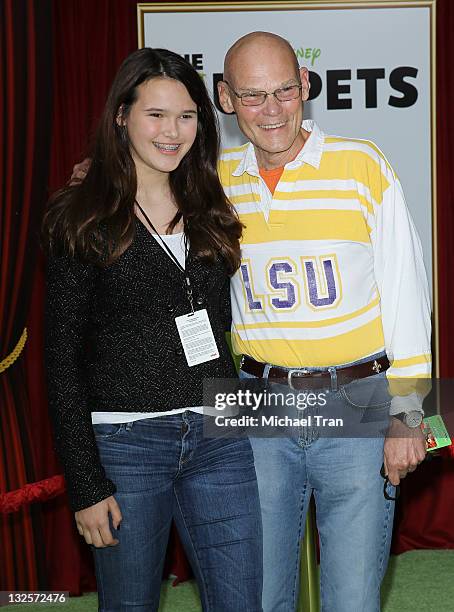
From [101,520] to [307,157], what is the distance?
1013 mm

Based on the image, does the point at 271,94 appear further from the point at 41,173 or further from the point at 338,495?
the point at 41,173

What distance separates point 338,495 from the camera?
224cm

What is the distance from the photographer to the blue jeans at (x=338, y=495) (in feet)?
7.32

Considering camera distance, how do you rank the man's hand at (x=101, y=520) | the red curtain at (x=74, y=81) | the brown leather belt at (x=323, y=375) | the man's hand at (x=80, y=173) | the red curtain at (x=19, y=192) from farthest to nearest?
the red curtain at (x=74, y=81) → the red curtain at (x=19, y=192) → the brown leather belt at (x=323, y=375) → the man's hand at (x=80, y=173) → the man's hand at (x=101, y=520)

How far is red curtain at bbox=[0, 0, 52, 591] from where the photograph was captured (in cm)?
352

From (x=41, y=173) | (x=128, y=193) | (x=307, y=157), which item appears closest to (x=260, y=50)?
(x=307, y=157)

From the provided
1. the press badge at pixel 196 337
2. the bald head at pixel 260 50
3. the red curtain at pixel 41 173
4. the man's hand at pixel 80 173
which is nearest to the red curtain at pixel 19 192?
the red curtain at pixel 41 173

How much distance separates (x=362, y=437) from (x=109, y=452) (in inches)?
25.5

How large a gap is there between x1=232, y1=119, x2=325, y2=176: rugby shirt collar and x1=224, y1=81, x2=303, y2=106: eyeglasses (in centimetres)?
11

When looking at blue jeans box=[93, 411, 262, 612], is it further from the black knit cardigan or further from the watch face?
the watch face

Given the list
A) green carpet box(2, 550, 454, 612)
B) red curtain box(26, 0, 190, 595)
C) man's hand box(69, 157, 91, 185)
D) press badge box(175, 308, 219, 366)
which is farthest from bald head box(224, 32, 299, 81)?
green carpet box(2, 550, 454, 612)

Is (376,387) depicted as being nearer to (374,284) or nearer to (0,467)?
(374,284)

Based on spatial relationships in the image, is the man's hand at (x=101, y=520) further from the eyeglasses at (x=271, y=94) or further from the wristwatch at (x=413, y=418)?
the eyeglasses at (x=271, y=94)

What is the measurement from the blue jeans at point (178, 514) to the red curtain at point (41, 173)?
5.72 ft
